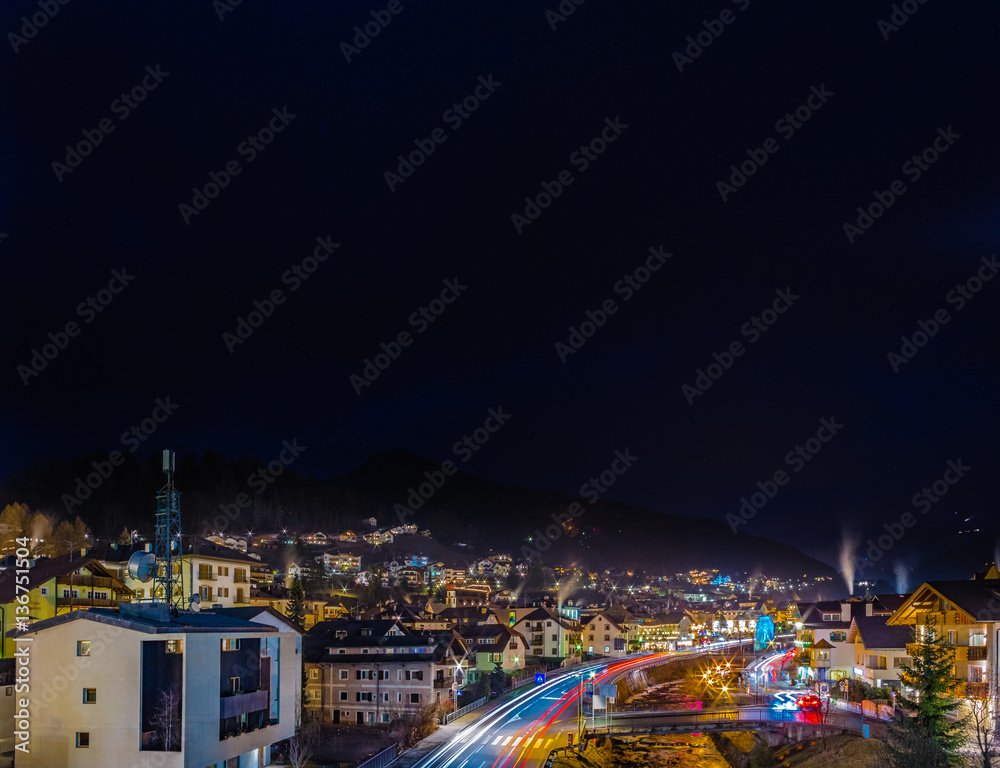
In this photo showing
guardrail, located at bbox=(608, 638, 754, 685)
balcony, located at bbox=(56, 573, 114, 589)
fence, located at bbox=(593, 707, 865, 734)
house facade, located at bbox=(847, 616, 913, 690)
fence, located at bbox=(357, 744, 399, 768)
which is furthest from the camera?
guardrail, located at bbox=(608, 638, 754, 685)

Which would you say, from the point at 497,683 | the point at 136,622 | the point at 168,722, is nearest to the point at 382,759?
the point at 168,722

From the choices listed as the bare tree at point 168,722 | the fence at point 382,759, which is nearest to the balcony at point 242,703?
the bare tree at point 168,722

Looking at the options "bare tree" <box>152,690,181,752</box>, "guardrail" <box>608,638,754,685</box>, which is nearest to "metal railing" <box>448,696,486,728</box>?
"guardrail" <box>608,638,754,685</box>

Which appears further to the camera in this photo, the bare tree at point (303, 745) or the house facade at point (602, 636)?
the house facade at point (602, 636)

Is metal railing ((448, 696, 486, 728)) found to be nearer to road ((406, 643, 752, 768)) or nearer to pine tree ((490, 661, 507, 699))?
road ((406, 643, 752, 768))

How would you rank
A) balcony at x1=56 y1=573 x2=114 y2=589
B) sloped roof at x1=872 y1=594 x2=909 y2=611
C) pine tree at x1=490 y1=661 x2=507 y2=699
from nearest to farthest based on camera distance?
1. balcony at x1=56 y1=573 x2=114 y2=589
2. pine tree at x1=490 y1=661 x2=507 y2=699
3. sloped roof at x1=872 y1=594 x2=909 y2=611

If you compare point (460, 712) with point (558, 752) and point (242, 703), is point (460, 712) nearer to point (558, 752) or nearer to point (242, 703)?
point (558, 752)

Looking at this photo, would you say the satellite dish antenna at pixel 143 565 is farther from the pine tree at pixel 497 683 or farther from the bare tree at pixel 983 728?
the pine tree at pixel 497 683
